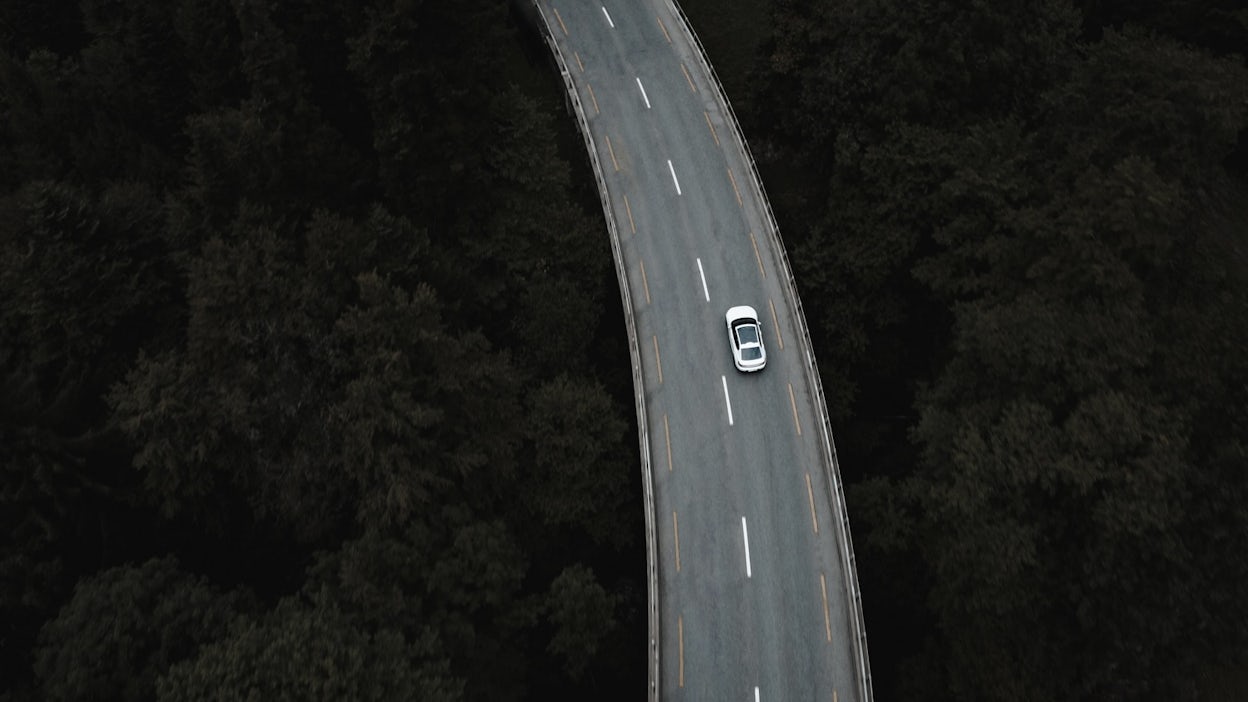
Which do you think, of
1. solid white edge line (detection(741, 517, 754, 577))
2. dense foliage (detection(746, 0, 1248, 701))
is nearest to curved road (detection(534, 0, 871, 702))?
solid white edge line (detection(741, 517, 754, 577))

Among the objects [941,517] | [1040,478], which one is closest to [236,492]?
[941,517]

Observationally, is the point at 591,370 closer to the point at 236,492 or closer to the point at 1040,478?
the point at 236,492

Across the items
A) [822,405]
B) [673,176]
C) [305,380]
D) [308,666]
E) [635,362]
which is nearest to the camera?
[308,666]

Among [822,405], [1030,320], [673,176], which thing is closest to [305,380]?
[673,176]

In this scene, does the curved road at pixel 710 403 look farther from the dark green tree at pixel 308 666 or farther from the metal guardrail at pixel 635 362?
the dark green tree at pixel 308 666

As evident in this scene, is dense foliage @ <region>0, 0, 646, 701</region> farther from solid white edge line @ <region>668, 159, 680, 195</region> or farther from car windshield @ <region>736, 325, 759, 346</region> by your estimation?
car windshield @ <region>736, 325, 759, 346</region>

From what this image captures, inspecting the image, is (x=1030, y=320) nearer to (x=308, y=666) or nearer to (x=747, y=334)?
(x=747, y=334)
